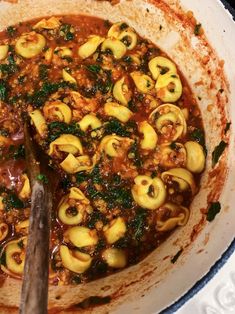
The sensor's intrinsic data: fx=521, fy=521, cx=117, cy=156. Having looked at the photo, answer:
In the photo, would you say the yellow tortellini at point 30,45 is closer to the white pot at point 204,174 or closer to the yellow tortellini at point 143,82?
the white pot at point 204,174

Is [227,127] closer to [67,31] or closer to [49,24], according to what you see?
[67,31]

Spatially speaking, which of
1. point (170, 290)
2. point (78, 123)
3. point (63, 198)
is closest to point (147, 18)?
point (78, 123)

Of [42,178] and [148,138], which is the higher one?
[148,138]

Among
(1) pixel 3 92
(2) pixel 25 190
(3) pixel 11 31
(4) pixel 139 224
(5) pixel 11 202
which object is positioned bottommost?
(5) pixel 11 202

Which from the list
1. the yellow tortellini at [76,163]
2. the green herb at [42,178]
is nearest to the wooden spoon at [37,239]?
the green herb at [42,178]

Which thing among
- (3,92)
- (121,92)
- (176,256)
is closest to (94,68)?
(121,92)

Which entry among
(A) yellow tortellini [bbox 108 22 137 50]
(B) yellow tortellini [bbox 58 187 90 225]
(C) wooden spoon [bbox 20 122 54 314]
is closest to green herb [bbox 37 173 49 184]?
(C) wooden spoon [bbox 20 122 54 314]

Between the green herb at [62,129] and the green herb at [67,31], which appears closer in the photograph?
the green herb at [62,129]

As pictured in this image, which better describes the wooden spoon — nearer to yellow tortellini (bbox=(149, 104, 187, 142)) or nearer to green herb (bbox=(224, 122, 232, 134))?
yellow tortellini (bbox=(149, 104, 187, 142))
